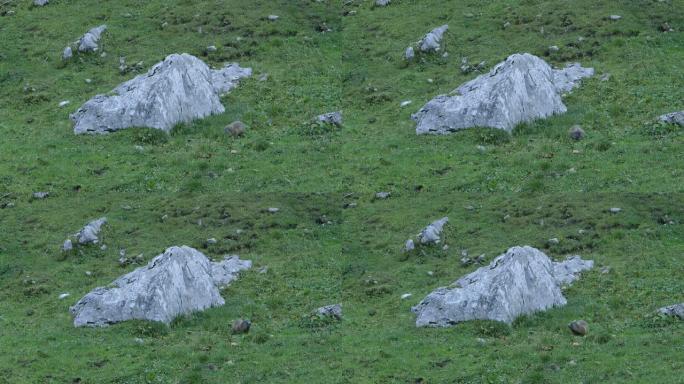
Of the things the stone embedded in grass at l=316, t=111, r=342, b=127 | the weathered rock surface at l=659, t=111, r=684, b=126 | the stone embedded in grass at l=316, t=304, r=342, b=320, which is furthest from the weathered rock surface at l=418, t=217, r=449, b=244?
the weathered rock surface at l=659, t=111, r=684, b=126

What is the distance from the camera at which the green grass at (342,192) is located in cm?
4381

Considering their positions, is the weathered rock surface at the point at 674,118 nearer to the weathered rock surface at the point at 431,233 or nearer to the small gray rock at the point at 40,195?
the weathered rock surface at the point at 431,233

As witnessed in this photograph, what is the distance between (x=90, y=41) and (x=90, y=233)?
17.8m

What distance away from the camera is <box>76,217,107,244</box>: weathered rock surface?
52.0 metres

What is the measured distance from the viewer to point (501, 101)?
57.5 metres

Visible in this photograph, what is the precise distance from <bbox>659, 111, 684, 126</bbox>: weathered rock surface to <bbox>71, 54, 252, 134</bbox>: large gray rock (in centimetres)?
1753

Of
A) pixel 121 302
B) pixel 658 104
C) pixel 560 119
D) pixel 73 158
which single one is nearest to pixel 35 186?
pixel 73 158

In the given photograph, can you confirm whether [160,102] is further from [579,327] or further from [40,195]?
[579,327]

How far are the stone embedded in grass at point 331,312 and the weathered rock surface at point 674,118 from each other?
1688 cm

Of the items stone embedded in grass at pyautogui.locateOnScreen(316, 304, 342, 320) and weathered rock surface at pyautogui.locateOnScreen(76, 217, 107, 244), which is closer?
stone embedded in grass at pyautogui.locateOnScreen(316, 304, 342, 320)

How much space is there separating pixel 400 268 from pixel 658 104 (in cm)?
1521

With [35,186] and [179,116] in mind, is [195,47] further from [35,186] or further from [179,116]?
[35,186]

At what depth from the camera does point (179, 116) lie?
60.3m

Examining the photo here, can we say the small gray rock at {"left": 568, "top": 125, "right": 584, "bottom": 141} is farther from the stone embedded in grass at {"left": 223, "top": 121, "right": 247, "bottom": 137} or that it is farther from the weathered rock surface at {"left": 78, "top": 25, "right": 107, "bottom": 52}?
the weathered rock surface at {"left": 78, "top": 25, "right": 107, "bottom": 52}
